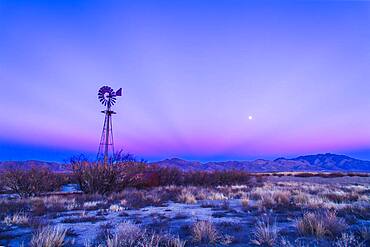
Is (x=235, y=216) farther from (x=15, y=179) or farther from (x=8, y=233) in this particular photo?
(x=15, y=179)

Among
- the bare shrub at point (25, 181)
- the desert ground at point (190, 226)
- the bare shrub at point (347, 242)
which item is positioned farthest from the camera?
the bare shrub at point (25, 181)

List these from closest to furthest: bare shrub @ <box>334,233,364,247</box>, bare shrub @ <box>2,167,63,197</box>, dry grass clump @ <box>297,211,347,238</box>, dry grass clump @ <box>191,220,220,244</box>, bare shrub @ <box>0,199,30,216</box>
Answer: bare shrub @ <box>334,233,364,247</box>, dry grass clump @ <box>191,220,220,244</box>, dry grass clump @ <box>297,211,347,238</box>, bare shrub @ <box>0,199,30,216</box>, bare shrub @ <box>2,167,63,197</box>

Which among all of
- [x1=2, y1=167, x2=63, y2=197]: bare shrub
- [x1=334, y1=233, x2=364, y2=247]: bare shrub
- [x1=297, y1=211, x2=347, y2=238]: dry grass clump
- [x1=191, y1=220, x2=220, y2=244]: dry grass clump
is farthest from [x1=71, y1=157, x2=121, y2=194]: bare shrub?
[x1=334, y1=233, x2=364, y2=247]: bare shrub

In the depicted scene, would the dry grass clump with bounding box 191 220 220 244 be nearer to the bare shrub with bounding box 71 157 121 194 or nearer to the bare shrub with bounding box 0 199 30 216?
the bare shrub with bounding box 0 199 30 216

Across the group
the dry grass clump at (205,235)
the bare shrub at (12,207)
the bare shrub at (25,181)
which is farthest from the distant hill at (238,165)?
the dry grass clump at (205,235)

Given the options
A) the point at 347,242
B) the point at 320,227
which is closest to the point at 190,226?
the point at 320,227

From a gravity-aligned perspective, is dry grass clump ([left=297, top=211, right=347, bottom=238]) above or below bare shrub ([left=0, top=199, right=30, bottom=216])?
below

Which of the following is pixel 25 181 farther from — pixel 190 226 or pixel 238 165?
pixel 238 165

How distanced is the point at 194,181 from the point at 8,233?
22.5 metres

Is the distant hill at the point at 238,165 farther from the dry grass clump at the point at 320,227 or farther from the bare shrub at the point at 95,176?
the dry grass clump at the point at 320,227

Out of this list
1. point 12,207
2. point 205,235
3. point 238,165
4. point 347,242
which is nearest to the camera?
point 347,242

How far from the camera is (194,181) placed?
97.9ft

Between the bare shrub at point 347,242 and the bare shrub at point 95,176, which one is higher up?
the bare shrub at point 95,176

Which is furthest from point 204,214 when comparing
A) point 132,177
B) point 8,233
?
point 132,177
